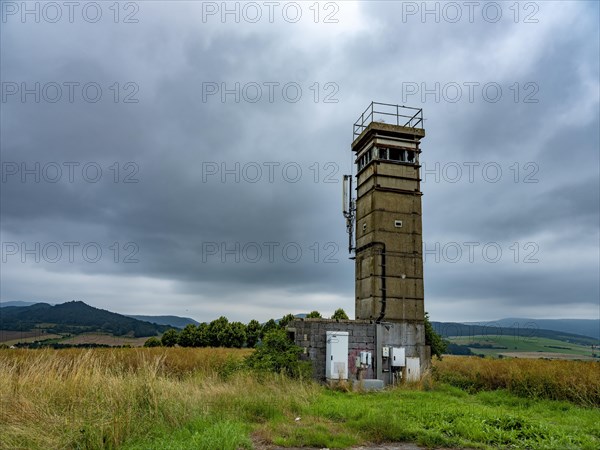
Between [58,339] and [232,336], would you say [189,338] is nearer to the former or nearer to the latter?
[232,336]

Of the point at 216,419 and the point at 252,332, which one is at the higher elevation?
the point at 216,419

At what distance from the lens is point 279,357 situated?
66.0 ft

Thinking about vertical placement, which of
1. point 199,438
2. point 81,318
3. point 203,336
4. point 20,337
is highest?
point 199,438

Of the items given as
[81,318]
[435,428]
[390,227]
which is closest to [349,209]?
[390,227]

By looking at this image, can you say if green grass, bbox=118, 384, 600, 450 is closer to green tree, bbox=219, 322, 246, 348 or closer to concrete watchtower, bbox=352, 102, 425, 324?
concrete watchtower, bbox=352, 102, 425, 324

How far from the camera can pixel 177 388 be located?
11.0m

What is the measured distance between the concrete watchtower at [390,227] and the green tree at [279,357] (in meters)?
5.20

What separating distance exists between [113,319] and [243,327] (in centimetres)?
7583

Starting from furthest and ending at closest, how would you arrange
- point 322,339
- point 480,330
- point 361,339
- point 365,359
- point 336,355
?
point 480,330, point 361,339, point 365,359, point 322,339, point 336,355

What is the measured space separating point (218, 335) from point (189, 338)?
3751mm

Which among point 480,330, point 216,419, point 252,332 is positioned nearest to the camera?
point 216,419

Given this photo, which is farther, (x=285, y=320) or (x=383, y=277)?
(x=285, y=320)

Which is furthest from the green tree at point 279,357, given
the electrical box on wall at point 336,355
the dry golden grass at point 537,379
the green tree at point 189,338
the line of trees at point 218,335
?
the green tree at point 189,338

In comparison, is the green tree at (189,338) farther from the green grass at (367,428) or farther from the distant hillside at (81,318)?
the distant hillside at (81,318)
